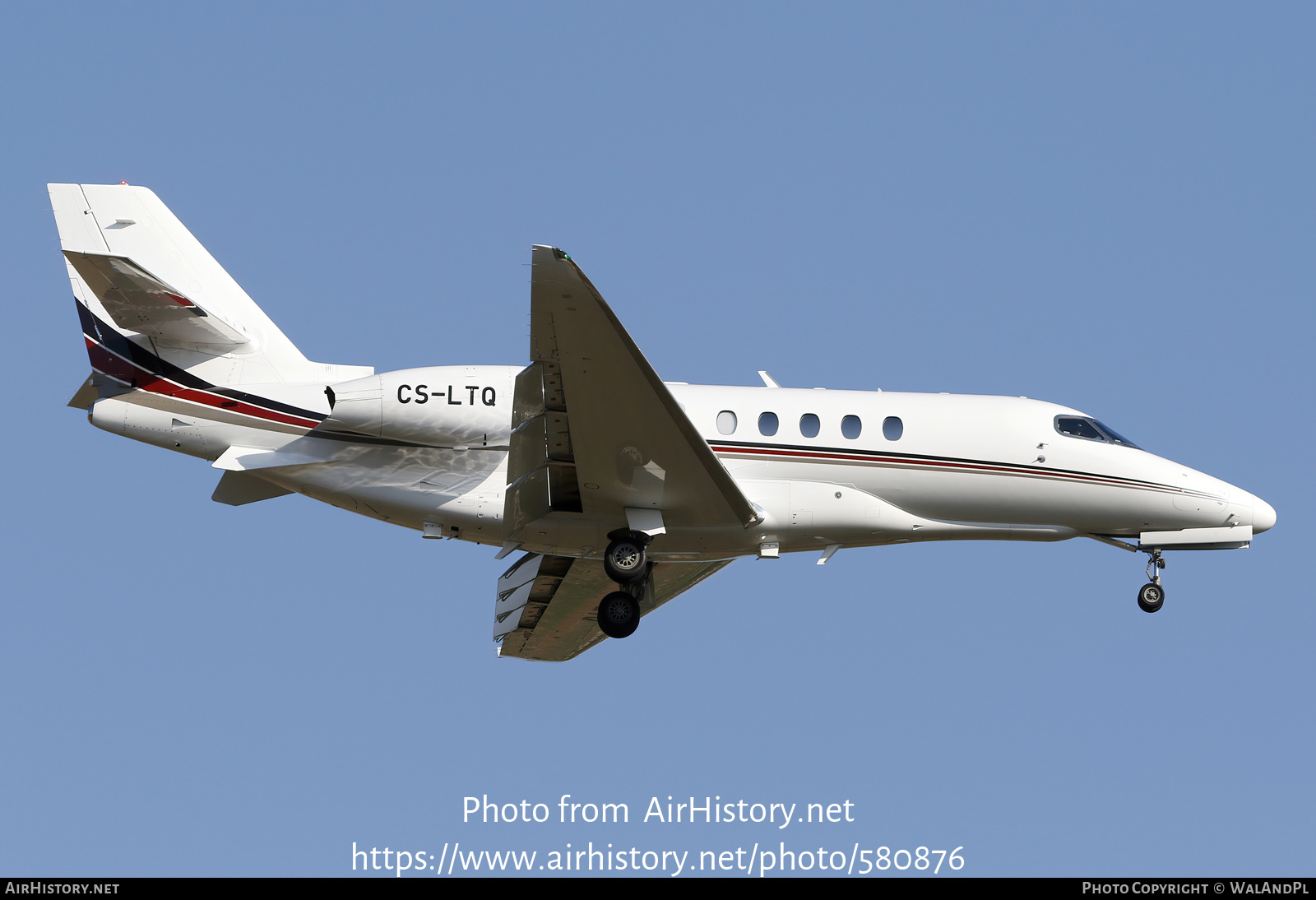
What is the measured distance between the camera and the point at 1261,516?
19734 mm

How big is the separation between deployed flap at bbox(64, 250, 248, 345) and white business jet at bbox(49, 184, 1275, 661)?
1.0 inches

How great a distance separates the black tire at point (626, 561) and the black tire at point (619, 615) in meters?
0.40

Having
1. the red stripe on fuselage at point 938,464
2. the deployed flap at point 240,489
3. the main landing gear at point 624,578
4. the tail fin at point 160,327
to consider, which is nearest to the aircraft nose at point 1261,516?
the red stripe on fuselage at point 938,464

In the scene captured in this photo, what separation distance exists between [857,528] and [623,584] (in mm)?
3081

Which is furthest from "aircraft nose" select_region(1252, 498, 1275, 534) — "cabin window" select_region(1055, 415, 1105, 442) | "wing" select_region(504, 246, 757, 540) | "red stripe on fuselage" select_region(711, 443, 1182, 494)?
"wing" select_region(504, 246, 757, 540)

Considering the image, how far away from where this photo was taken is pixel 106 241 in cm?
2009

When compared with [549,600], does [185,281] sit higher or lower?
higher

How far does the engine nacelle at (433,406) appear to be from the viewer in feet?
58.2

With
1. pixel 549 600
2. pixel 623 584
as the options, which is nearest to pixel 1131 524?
pixel 623 584

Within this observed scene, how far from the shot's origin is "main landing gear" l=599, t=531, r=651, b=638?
1789 cm

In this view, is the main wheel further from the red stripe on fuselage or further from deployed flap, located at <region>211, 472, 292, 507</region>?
deployed flap, located at <region>211, 472, 292, 507</region>

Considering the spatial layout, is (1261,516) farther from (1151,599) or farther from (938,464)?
(938,464)

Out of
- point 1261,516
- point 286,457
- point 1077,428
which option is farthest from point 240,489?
point 1261,516
